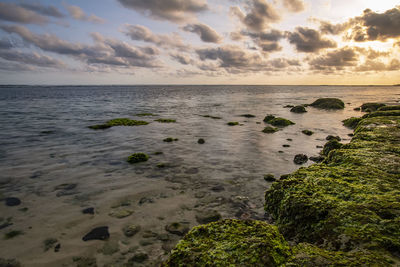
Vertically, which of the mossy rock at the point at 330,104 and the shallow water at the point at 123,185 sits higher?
the mossy rock at the point at 330,104

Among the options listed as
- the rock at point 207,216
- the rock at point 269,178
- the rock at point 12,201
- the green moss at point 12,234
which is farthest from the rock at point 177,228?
the rock at point 12,201

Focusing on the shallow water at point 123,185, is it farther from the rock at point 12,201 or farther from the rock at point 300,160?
the rock at point 300,160

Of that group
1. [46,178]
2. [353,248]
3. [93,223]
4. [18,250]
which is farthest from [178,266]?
[46,178]

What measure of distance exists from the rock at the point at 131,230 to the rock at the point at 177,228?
2.43 ft

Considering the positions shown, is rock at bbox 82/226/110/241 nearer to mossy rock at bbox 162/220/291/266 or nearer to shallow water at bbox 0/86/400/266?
shallow water at bbox 0/86/400/266

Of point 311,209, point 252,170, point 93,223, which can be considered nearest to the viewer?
point 311,209

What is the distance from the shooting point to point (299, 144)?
45.7 ft

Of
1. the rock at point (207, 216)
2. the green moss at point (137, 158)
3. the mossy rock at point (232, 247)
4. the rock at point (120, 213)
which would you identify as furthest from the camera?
the green moss at point (137, 158)

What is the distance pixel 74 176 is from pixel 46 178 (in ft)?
3.17

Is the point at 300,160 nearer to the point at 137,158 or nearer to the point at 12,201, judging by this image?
the point at 137,158

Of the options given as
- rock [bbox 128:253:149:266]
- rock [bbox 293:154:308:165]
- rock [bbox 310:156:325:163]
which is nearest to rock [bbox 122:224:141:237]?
rock [bbox 128:253:149:266]

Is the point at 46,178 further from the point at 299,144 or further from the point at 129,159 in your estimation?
the point at 299,144

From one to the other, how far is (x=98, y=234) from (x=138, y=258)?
1379mm

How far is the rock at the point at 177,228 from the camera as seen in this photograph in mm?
5371
